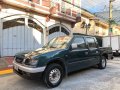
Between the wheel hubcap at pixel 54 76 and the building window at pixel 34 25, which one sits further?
the building window at pixel 34 25

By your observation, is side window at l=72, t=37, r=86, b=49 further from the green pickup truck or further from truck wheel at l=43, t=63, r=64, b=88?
truck wheel at l=43, t=63, r=64, b=88

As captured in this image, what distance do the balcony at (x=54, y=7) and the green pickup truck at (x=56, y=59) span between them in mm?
6233

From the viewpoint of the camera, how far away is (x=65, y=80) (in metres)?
6.57

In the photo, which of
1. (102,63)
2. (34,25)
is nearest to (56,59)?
(102,63)

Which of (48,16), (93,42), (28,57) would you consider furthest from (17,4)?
(28,57)

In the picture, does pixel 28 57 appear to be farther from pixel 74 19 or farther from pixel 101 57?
pixel 74 19

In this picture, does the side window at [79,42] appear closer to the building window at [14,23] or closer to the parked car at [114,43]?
the building window at [14,23]

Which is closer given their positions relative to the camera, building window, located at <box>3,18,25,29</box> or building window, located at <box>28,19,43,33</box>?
building window, located at <box>3,18,25,29</box>

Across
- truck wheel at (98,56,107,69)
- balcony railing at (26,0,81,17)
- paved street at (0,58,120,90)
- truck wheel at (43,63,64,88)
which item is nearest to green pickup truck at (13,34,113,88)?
truck wheel at (43,63,64,88)

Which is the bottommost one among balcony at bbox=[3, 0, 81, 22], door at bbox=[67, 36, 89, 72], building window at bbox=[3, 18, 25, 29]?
door at bbox=[67, 36, 89, 72]

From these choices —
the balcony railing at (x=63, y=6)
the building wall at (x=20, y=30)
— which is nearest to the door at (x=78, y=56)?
the building wall at (x=20, y=30)

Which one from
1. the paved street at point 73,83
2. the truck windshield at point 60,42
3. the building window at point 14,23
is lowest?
the paved street at point 73,83

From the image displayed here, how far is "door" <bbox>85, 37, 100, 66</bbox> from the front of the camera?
757cm

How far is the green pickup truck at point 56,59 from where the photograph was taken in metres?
5.32
